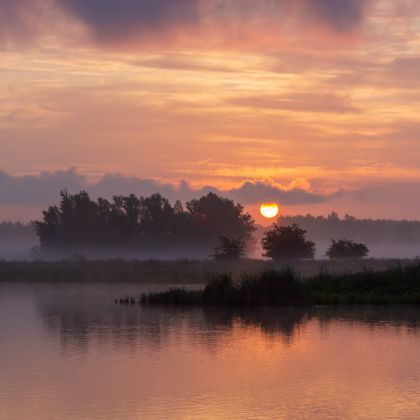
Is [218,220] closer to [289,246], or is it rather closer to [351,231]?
[289,246]

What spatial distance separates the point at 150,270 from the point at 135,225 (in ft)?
118

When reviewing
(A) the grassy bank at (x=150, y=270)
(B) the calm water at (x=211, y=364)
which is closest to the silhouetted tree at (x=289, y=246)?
(A) the grassy bank at (x=150, y=270)

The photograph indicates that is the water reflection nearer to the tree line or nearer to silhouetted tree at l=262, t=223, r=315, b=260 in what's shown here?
silhouetted tree at l=262, t=223, r=315, b=260

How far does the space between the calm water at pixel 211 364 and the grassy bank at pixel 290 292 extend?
2.16 metres

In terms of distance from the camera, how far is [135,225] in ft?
279

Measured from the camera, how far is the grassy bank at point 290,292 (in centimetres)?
2814

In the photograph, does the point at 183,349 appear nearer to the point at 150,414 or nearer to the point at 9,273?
the point at 150,414

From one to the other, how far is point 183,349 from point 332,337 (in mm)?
3632

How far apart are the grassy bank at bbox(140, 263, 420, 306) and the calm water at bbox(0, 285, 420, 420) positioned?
2.16 metres

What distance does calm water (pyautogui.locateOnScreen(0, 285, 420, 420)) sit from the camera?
12.0 m

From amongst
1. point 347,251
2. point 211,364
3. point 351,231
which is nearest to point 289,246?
point 347,251

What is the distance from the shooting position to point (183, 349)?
17656mm

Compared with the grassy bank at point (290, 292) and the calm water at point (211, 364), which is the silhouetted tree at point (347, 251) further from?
the calm water at point (211, 364)

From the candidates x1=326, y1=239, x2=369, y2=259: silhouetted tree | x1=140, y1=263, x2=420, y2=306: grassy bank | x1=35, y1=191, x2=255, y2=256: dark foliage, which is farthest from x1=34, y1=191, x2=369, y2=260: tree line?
x1=140, y1=263, x2=420, y2=306: grassy bank
